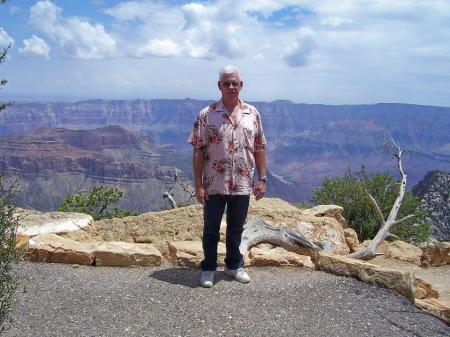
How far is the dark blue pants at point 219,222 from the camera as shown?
7.04m

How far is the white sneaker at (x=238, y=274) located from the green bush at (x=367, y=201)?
12964mm

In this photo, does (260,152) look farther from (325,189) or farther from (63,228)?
(325,189)

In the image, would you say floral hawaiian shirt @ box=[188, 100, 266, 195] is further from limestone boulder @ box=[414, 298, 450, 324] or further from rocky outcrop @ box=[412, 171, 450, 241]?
rocky outcrop @ box=[412, 171, 450, 241]

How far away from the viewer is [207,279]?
7355 mm

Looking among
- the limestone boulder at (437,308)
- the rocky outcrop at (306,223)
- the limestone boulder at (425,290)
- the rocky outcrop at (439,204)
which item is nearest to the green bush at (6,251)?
the limestone boulder at (437,308)

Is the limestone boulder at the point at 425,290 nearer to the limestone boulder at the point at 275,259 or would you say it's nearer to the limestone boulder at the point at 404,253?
the limestone boulder at the point at 275,259

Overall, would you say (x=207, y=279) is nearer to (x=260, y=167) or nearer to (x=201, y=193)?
(x=201, y=193)

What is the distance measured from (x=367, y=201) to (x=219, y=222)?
14.4 metres

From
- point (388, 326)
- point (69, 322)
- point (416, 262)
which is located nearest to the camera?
point (69, 322)

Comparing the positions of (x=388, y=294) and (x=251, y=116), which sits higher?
(x=251, y=116)

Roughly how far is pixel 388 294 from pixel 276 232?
2.92 m

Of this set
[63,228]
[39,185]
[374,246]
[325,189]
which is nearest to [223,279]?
[63,228]

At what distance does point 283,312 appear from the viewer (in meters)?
6.65

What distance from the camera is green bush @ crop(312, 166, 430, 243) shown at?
20.1 meters
